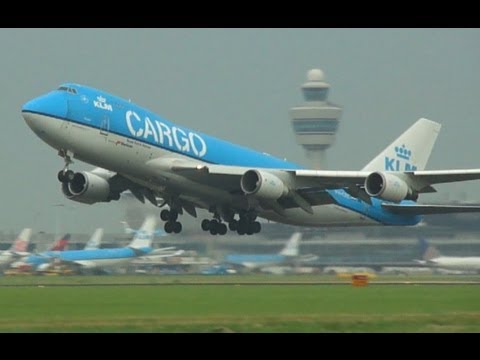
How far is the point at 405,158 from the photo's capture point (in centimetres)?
5269

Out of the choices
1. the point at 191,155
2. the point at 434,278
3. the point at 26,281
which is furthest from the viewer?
the point at 434,278

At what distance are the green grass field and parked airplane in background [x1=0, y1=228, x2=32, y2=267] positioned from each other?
38.2 ft

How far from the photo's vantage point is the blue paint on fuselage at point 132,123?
130 ft

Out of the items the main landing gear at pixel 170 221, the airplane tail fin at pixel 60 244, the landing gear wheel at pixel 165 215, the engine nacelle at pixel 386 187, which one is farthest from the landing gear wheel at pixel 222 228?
the airplane tail fin at pixel 60 244

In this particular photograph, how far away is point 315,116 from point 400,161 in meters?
109

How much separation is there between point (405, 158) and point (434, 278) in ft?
18.7

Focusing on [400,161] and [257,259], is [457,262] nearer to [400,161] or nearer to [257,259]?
[400,161]

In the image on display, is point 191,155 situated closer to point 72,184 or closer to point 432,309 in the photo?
point 72,184

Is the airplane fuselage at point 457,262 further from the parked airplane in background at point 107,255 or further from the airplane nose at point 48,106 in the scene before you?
the airplane nose at point 48,106

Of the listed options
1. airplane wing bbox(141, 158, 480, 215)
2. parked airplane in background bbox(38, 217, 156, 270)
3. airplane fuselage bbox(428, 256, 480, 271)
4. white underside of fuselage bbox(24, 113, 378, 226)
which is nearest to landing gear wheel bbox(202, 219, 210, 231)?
white underside of fuselage bbox(24, 113, 378, 226)

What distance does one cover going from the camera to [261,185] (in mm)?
42188

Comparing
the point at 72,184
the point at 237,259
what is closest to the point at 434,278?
the point at 237,259

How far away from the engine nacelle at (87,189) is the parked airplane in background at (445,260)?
16.5 m
